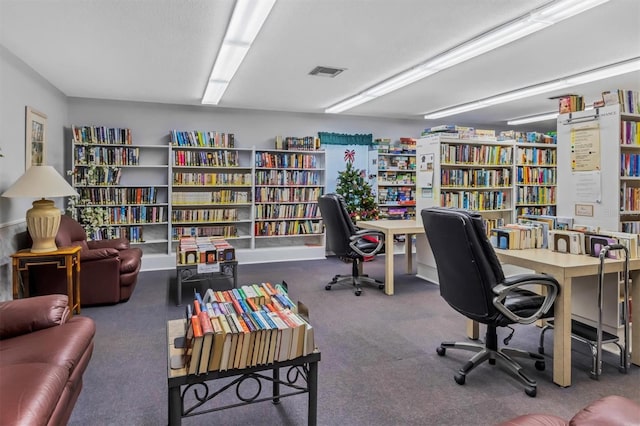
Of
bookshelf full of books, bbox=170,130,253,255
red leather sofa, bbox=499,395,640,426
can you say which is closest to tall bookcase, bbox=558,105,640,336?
red leather sofa, bbox=499,395,640,426

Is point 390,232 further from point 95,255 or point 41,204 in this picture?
point 41,204

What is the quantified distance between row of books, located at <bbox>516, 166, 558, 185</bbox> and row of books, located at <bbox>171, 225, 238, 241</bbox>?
449 cm

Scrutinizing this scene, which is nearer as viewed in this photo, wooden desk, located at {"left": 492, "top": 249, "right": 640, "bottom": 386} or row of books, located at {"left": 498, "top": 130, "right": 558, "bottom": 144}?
wooden desk, located at {"left": 492, "top": 249, "right": 640, "bottom": 386}

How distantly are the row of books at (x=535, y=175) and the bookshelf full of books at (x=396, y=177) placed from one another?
2058mm

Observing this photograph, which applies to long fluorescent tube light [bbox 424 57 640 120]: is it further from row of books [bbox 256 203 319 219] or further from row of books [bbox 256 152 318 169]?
row of books [bbox 256 203 319 219]

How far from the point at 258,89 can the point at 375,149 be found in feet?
9.18

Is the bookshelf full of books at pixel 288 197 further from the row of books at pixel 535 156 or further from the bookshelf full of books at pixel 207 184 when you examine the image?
the row of books at pixel 535 156

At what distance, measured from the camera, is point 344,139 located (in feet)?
23.4

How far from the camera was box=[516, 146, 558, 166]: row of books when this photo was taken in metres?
5.81

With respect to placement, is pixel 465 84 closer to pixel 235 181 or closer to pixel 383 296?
pixel 383 296

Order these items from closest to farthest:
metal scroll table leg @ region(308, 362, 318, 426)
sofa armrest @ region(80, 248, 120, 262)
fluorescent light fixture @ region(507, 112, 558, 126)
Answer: metal scroll table leg @ region(308, 362, 318, 426), sofa armrest @ region(80, 248, 120, 262), fluorescent light fixture @ region(507, 112, 558, 126)

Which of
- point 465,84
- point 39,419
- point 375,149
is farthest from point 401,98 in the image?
point 39,419

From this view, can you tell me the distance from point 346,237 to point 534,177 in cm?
335

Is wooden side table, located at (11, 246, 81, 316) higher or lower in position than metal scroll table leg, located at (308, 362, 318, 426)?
higher
